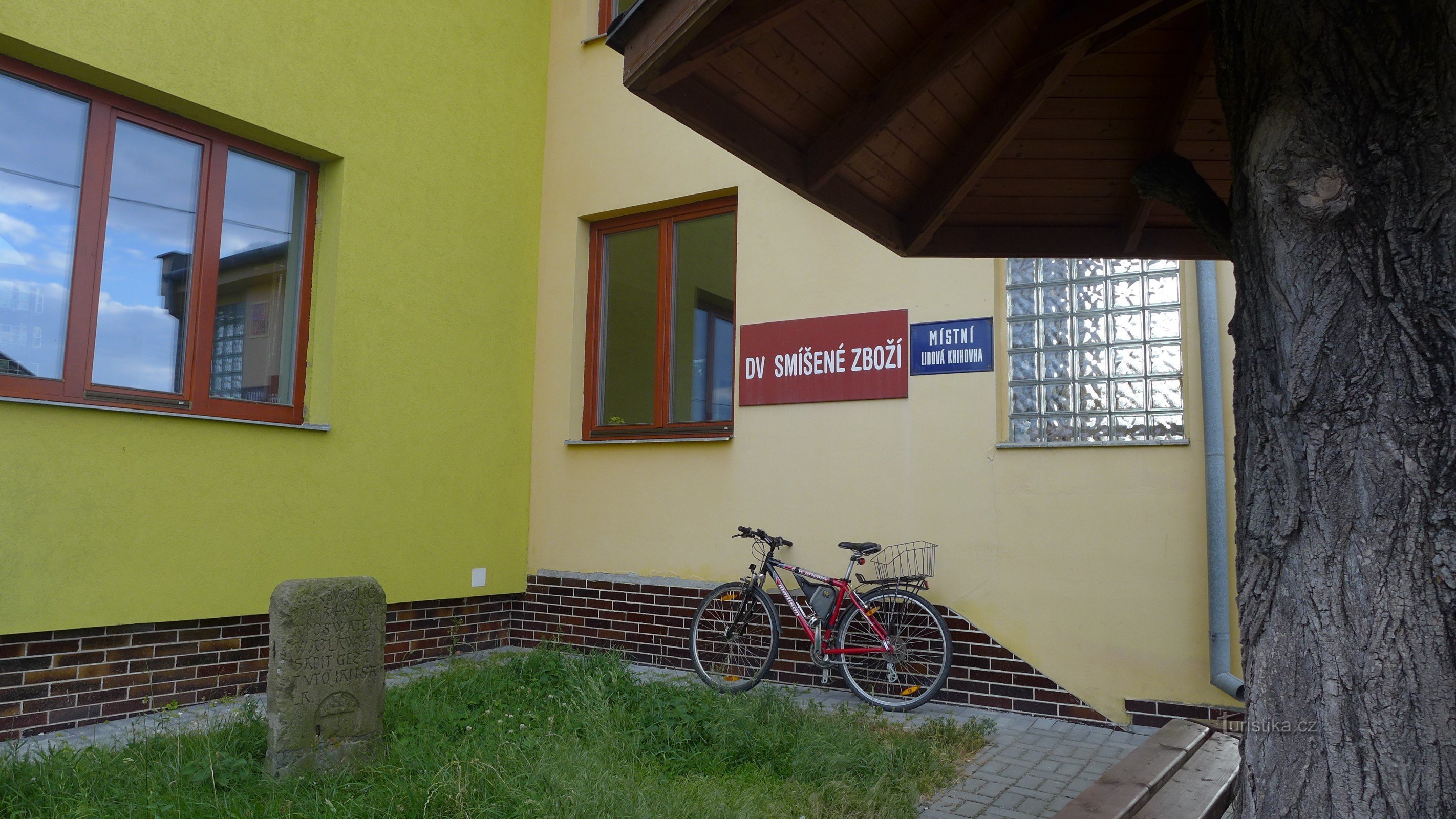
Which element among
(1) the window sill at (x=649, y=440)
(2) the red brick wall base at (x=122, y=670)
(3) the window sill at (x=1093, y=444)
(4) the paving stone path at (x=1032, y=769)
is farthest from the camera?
(1) the window sill at (x=649, y=440)

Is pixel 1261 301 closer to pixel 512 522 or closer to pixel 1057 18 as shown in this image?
pixel 1057 18

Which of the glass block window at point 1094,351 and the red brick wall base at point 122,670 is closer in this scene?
the red brick wall base at point 122,670

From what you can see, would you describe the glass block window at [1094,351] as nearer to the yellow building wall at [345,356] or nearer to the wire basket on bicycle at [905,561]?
the wire basket on bicycle at [905,561]

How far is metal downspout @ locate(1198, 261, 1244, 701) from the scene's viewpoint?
5.00 metres

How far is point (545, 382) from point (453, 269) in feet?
3.95

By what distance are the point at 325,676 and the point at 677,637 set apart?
3.24 m

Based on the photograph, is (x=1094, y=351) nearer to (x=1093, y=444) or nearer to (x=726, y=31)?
(x=1093, y=444)

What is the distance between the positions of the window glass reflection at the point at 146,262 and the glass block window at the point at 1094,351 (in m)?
5.00

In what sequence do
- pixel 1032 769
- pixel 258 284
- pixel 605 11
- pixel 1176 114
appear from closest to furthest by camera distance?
pixel 1176 114
pixel 1032 769
pixel 258 284
pixel 605 11

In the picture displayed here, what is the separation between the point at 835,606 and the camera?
5.99 meters

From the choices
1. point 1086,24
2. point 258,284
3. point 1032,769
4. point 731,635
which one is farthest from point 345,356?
point 1086,24

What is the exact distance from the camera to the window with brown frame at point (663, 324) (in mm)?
7367

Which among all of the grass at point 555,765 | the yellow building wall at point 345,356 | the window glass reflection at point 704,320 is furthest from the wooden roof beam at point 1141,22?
the yellow building wall at point 345,356

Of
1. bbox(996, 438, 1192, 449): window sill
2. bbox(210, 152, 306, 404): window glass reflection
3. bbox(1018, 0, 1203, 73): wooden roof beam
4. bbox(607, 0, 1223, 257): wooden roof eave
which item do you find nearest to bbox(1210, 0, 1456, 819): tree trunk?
bbox(1018, 0, 1203, 73): wooden roof beam
